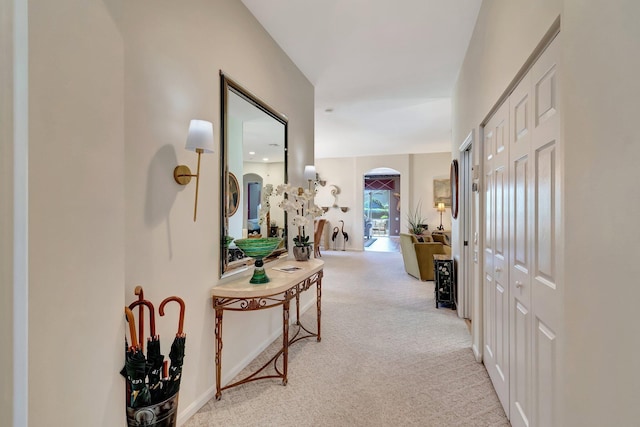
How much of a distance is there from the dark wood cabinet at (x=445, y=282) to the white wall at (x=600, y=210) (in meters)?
3.02

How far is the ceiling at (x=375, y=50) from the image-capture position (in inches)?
96.0

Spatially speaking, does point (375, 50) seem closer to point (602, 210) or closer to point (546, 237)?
point (546, 237)

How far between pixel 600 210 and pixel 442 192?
27.5 feet

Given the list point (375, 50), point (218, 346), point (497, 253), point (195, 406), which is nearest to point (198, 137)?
point (218, 346)

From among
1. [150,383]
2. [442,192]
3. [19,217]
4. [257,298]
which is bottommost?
[150,383]

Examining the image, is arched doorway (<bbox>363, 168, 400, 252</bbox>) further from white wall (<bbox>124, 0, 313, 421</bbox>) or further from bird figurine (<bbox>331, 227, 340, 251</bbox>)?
white wall (<bbox>124, 0, 313, 421</bbox>)

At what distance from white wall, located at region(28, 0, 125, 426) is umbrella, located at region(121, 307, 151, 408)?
42 mm

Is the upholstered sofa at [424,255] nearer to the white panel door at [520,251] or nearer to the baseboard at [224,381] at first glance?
the baseboard at [224,381]

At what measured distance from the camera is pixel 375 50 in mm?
3076

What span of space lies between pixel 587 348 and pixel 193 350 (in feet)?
6.54

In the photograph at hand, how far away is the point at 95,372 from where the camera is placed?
119 cm

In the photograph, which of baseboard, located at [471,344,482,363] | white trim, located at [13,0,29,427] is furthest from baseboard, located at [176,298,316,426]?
baseboard, located at [471,344,482,363]

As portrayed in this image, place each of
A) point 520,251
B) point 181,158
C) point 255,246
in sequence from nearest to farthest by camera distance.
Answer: point 520,251
point 181,158
point 255,246

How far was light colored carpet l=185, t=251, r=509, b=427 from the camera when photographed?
1875mm
